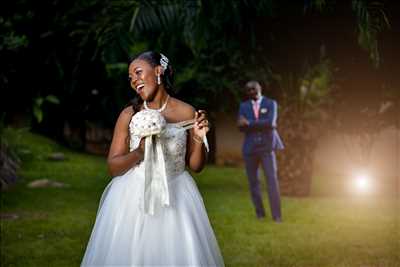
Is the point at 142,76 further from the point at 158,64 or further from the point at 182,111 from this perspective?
the point at 182,111

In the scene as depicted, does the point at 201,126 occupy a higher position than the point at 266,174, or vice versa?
the point at 201,126

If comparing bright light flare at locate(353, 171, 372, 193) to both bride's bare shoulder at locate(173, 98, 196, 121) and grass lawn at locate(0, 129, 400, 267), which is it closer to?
grass lawn at locate(0, 129, 400, 267)

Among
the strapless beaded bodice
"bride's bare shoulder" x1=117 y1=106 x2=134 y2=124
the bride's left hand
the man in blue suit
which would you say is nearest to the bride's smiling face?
"bride's bare shoulder" x1=117 y1=106 x2=134 y2=124

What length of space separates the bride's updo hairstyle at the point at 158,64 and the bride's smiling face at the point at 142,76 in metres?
0.04

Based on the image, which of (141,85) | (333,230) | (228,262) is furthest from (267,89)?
(141,85)

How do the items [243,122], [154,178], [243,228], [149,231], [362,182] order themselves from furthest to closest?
[362,182] < [243,122] < [243,228] < [154,178] < [149,231]

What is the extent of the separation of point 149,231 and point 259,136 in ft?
24.7

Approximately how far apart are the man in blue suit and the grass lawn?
30.1 inches

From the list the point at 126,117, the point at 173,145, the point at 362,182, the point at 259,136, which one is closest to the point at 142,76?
the point at 126,117

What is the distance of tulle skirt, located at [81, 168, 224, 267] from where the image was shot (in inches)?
210

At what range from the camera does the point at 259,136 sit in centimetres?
1277

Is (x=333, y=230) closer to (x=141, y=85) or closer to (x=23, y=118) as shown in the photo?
(x=141, y=85)

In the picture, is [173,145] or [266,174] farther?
[266,174]

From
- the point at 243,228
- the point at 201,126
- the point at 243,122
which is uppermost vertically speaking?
the point at 201,126
